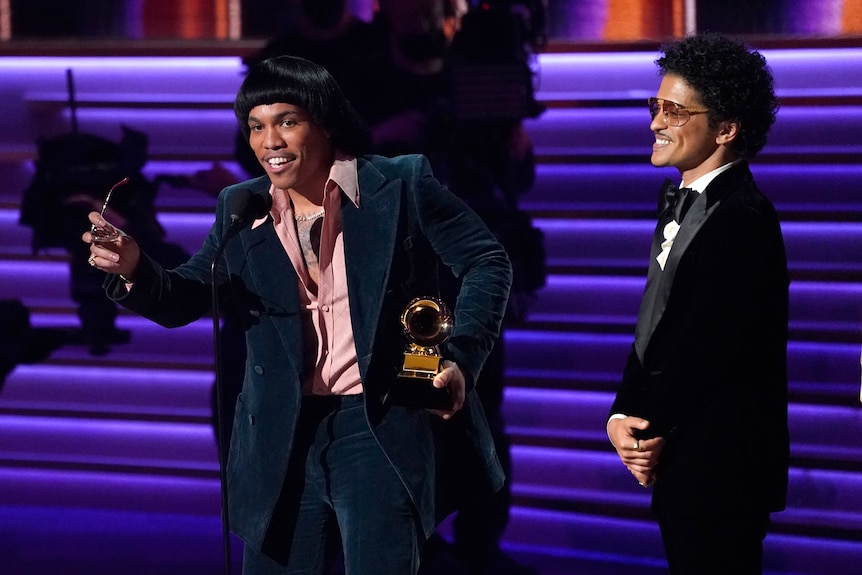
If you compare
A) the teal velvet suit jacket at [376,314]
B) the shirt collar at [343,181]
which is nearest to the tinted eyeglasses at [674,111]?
the teal velvet suit jacket at [376,314]

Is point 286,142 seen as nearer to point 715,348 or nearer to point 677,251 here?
point 677,251

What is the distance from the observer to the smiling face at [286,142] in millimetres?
2250

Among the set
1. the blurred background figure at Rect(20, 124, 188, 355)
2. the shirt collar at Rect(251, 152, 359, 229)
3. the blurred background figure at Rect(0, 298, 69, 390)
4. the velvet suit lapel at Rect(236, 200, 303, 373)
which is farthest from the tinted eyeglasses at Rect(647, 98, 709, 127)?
the blurred background figure at Rect(0, 298, 69, 390)

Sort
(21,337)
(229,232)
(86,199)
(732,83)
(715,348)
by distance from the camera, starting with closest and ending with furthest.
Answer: (715,348) < (732,83) < (229,232) < (86,199) < (21,337)

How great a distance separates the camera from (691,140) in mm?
2047

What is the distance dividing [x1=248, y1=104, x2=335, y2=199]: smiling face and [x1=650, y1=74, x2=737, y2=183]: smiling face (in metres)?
0.68

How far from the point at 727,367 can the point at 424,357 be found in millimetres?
549

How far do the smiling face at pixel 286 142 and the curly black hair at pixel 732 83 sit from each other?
720 mm

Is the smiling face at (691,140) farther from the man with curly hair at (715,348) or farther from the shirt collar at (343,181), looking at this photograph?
the shirt collar at (343,181)

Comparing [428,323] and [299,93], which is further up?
[299,93]

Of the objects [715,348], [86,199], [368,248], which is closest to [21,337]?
[86,199]

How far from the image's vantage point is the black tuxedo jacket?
6.25ft

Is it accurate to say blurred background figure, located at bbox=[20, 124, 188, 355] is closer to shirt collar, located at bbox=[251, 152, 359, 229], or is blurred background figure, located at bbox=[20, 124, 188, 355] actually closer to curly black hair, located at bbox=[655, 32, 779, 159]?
shirt collar, located at bbox=[251, 152, 359, 229]

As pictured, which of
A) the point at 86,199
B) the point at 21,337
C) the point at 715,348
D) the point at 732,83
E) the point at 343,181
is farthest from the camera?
the point at 21,337
